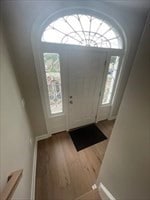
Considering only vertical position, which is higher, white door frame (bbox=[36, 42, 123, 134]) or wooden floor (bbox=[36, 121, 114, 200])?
white door frame (bbox=[36, 42, 123, 134])

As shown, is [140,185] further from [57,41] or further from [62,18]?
[62,18]

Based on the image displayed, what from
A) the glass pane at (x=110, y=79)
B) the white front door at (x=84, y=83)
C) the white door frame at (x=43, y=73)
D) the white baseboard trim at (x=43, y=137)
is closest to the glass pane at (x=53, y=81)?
the white door frame at (x=43, y=73)

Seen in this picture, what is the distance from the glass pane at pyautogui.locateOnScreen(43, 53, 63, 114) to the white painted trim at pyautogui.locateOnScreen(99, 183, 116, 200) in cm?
162

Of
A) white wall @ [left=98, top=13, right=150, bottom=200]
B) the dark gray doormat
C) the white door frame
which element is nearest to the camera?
white wall @ [left=98, top=13, right=150, bottom=200]

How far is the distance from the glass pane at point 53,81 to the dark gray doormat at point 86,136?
0.78m

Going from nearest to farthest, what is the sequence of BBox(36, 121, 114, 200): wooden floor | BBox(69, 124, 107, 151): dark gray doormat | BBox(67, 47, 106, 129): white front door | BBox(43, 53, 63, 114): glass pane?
BBox(36, 121, 114, 200): wooden floor → BBox(43, 53, 63, 114): glass pane → BBox(67, 47, 106, 129): white front door → BBox(69, 124, 107, 151): dark gray doormat

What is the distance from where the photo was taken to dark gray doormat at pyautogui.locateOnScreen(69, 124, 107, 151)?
244 centimetres

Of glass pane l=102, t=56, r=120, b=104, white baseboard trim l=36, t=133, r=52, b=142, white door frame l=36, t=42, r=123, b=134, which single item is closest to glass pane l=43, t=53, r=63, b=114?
white door frame l=36, t=42, r=123, b=134

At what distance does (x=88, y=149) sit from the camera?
Answer: 232 centimetres

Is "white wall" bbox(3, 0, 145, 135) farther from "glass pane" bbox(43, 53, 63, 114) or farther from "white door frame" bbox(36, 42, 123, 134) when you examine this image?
"glass pane" bbox(43, 53, 63, 114)

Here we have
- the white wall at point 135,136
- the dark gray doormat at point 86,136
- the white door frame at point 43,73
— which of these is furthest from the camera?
the dark gray doormat at point 86,136

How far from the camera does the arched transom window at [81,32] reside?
1.78 meters

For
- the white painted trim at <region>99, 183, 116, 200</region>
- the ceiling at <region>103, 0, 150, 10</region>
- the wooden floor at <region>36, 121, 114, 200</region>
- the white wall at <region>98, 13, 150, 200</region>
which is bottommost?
the wooden floor at <region>36, 121, 114, 200</region>

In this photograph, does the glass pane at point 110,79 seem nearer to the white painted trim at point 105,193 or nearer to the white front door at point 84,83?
the white front door at point 84,83
